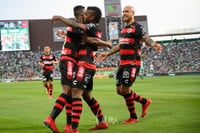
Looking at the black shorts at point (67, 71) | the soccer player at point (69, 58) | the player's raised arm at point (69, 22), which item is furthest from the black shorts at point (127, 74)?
the player's raised arm at point (69, 22)

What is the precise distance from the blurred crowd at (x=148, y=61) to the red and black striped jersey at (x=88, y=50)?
4678cm

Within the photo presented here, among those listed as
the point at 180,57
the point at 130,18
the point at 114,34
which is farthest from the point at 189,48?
the point at 130,18

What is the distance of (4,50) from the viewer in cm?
5841

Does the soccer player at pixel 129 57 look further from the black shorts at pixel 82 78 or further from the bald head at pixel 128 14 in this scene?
the black shorts at pixel 82 78

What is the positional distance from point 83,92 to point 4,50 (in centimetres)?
5505

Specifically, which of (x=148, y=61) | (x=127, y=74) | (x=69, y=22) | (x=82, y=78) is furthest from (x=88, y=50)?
(x=148, y=61)

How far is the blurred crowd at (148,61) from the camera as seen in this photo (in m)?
53.5

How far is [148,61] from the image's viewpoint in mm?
56344

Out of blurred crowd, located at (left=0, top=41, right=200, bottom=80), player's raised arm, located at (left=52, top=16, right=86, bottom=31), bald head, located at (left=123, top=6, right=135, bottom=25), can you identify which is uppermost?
bald head, located at (left=123, top=6, right=135, bottom=25)

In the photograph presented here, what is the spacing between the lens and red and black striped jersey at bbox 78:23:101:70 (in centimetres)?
580

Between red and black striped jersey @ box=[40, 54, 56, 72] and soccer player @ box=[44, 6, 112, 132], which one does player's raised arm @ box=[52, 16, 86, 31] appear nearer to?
soccer player @ box=[44, 6, 112, 132]

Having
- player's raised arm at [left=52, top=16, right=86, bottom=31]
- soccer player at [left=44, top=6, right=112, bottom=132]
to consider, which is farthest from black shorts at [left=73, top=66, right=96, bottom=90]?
player's raised arm at [left=52, top=16, right=86, bottom=31]

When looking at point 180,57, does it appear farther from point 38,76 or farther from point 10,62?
point 10,62

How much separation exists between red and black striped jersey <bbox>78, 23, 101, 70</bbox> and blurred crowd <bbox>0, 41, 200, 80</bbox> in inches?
1842
